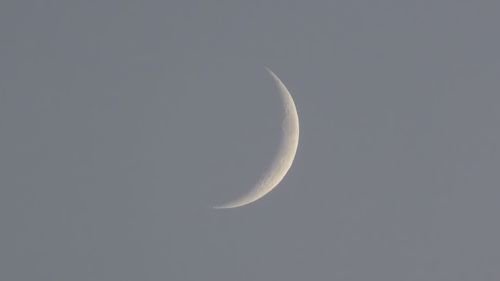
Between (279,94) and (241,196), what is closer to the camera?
(241,196)

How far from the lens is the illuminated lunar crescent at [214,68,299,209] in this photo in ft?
26.0

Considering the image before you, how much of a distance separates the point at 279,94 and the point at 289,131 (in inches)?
23.0

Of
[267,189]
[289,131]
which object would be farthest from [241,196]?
[289,131]

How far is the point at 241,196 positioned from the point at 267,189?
1.20 ft

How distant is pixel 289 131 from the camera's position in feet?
26.4

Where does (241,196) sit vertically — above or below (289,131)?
below

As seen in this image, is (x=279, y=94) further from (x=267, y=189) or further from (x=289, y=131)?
(x=267, y=189)

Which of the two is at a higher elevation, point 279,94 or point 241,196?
point 279,94

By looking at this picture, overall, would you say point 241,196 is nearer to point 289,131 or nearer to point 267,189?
point 267,189

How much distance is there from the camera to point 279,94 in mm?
8383

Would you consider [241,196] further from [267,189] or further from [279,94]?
[279,94]

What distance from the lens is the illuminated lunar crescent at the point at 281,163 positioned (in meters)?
7.91

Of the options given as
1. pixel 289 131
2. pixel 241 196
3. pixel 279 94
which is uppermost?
pixel 279 94

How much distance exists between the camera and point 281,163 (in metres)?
8.03
